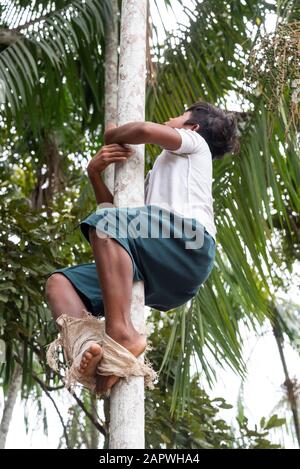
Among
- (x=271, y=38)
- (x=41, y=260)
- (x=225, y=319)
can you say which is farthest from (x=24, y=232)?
(x=271, y=38)

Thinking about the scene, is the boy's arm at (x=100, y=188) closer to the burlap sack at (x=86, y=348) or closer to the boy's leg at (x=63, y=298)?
the boy's leg at (x=63, y=298)

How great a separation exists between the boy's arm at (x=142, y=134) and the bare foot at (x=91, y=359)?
70 centimetres

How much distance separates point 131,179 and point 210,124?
542 mm

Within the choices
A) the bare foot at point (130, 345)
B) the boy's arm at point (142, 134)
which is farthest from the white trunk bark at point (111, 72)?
the bare foot at point (130, 345)

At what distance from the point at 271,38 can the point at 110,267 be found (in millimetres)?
1369

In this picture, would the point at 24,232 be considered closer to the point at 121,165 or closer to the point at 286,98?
the point at 286,98

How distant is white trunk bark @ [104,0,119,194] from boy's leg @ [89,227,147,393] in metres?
1.86

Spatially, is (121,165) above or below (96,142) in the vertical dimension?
below

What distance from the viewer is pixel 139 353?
9.46 ft

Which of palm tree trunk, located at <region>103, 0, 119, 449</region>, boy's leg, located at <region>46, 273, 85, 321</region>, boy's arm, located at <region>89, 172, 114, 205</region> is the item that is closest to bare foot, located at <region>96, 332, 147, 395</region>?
boy's leg, located at <region>46, 273, 85, 321</region>

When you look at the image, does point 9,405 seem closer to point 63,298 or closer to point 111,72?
point 111,72

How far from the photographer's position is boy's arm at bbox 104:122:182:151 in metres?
3.09

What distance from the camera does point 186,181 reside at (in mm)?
3275

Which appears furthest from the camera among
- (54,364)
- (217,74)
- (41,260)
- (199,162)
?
(217,74)
